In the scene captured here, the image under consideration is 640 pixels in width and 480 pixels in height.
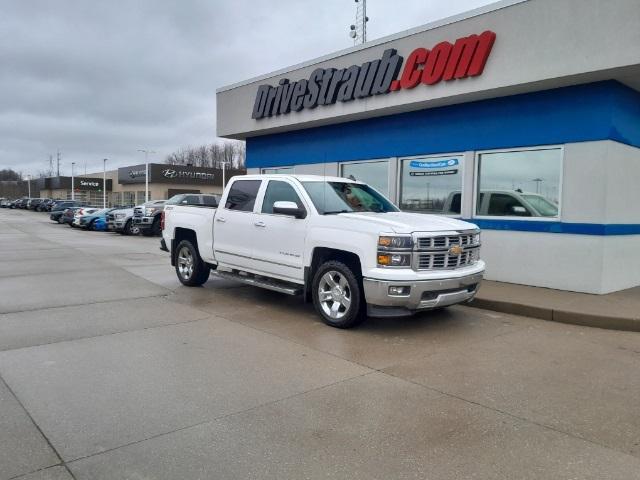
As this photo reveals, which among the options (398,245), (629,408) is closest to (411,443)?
(629,408)

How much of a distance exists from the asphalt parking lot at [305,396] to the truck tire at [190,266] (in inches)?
64.4

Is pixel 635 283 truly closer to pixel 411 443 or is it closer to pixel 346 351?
pixel 346 351

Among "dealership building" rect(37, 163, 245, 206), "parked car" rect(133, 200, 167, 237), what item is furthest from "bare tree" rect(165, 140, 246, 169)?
"parked car" rect(133, 200, 167, 237)

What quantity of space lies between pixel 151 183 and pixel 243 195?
48.7 m

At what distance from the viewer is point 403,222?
6.78m

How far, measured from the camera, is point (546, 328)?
284 inches

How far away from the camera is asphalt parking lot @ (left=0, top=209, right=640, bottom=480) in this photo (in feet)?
11.3

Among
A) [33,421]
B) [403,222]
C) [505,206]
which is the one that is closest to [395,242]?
[403,222]

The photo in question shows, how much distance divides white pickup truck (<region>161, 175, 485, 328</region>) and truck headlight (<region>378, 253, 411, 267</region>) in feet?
0.04

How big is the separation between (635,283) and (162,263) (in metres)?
10.9

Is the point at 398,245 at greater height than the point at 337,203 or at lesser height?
lesser

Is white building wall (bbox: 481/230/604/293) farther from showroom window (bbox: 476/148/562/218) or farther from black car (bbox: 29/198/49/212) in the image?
black car (bbox: 29/198/49/212)

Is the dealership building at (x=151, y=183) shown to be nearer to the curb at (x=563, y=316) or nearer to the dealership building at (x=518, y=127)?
the dealership building at (x=518, y=127)

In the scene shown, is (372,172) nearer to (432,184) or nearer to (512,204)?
(432,184)
